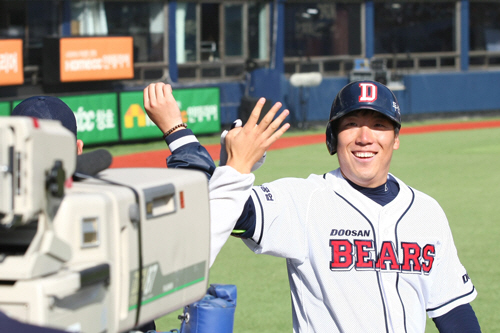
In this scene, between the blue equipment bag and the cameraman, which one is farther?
the blue equipment bag

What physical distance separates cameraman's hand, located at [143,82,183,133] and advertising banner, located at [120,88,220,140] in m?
14.9

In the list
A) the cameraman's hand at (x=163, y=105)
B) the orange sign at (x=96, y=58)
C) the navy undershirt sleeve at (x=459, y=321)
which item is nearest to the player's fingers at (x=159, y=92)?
the cameraman's hand at (x=163, y=105)

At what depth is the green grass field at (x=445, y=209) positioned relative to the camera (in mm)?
6238

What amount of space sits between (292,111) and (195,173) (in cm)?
2046

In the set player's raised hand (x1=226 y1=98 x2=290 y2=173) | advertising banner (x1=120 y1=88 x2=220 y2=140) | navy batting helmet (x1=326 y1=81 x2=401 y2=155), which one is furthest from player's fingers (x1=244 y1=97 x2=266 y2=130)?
advertising banner (x1=120 y1=88 x2=220 y2=140)

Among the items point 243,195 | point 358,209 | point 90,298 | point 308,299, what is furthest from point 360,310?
point 90,298

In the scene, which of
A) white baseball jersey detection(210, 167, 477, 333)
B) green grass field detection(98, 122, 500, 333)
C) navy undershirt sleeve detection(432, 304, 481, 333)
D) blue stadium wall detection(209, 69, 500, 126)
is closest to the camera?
white baseball jersey detection(210, 167, 477, 333)

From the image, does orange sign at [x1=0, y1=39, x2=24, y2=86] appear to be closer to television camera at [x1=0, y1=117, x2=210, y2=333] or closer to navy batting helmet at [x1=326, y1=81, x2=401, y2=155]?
navy batting helmet at [x1=326, y1=81, x2=401, y2=155]

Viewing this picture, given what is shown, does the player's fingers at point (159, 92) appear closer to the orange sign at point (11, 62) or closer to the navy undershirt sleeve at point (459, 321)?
the navy undershirt sleeve at point (459, 321)

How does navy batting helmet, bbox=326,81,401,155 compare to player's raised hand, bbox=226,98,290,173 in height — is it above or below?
above

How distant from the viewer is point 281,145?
17.8 m

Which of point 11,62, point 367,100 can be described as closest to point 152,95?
point 367,100

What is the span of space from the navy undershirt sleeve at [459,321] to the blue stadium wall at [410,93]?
18.0 m

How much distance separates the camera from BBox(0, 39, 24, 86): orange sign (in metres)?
16.6
